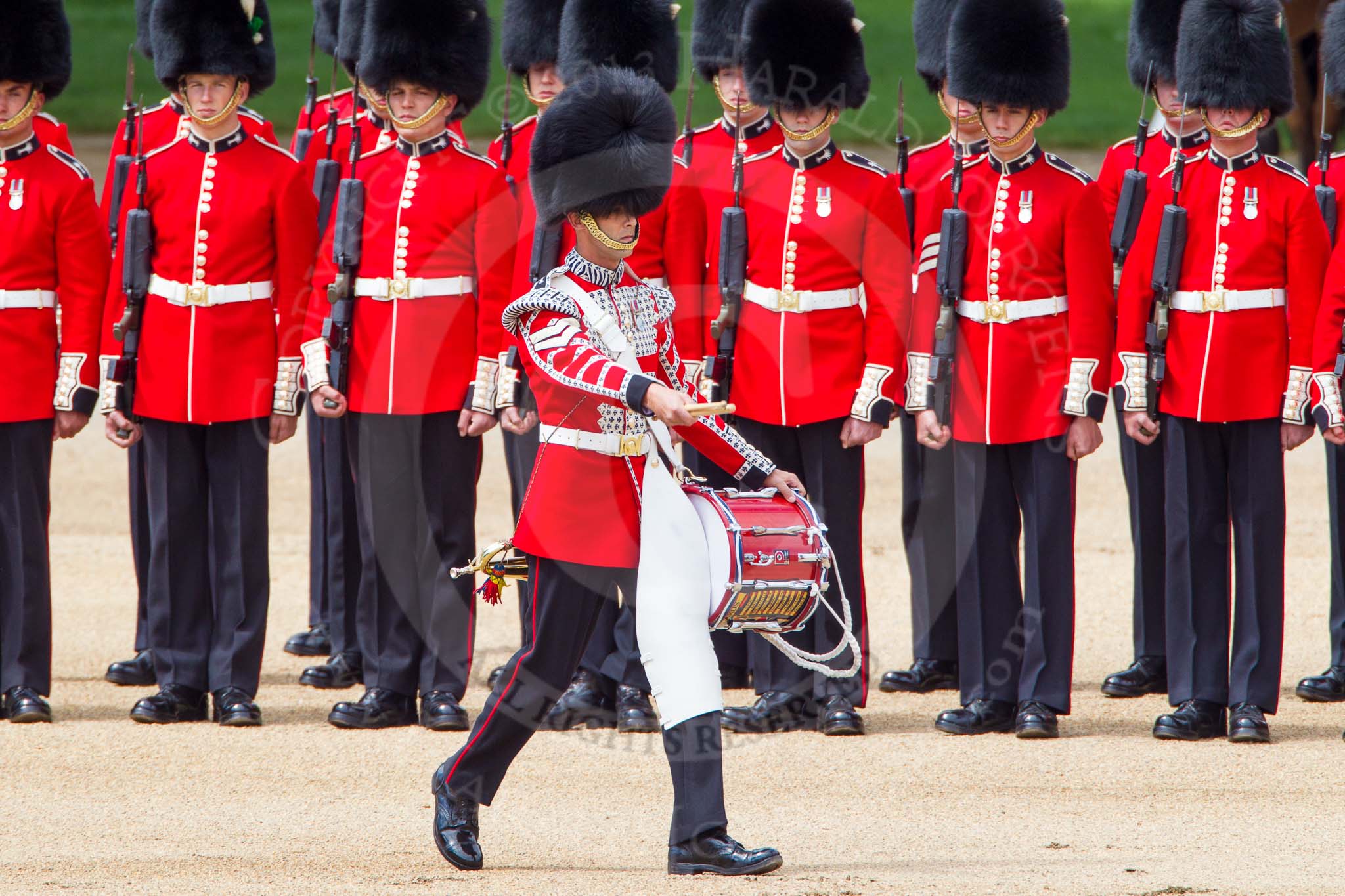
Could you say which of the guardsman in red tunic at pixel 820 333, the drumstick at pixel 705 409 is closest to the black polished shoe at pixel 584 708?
the guardsman in red tunic at pixel 820 333

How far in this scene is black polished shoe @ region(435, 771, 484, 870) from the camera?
3688 mm

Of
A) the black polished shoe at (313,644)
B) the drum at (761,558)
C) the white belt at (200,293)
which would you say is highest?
the white belt at (200,293)

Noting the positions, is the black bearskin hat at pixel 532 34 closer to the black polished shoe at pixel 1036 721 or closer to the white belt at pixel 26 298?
the white belt at pixel 26 298

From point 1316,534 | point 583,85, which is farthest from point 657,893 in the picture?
point 1316,534

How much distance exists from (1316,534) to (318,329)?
13.4 ft

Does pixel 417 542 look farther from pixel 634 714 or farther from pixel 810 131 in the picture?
pixel 810 131

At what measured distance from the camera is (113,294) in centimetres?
497

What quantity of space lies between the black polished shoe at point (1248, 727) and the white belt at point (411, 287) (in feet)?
6.51

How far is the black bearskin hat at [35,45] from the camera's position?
5016mm

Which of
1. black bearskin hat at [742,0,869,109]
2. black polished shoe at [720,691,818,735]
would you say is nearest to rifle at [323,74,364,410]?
black bearskin hat at [742,0,869,109]

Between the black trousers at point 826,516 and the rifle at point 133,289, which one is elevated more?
the rifle at point 133,289

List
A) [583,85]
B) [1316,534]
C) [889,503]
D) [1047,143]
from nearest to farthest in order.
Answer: [583,85], [1316,534], [889,503], [1047,143]

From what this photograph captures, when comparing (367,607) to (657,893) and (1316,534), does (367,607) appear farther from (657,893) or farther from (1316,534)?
(1316,534)

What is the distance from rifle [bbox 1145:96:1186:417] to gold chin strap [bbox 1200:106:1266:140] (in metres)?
0.16
